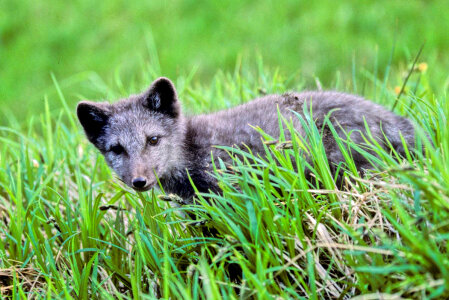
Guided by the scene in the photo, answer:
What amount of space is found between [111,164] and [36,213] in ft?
2.70

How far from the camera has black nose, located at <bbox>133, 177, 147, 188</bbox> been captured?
14.7ft

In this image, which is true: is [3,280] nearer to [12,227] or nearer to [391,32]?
[12,227]

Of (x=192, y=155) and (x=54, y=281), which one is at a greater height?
(x=192, y=155)

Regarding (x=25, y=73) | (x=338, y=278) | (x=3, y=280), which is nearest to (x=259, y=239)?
(x=338, y=278)

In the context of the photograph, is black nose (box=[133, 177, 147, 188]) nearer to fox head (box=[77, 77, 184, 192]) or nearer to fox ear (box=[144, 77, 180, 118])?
fox head (box=[77, 77, 184, 192])

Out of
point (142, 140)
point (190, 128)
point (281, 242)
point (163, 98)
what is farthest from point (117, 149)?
point (281, 242)

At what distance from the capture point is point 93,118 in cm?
525

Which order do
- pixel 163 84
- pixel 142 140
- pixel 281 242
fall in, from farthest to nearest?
pixel 163 84, pixel 142 140, pixel 281 242

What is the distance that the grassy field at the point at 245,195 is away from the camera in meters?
3.11

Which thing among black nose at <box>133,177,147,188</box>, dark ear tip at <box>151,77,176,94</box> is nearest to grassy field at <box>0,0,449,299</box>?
black nose at <box>133,177,147,188</box>

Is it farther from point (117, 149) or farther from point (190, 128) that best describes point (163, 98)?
point (117, 149)

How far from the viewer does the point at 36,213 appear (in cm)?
487

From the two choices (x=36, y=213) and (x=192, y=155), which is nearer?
(x=36, y=213)

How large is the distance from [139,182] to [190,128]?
1126 millimetres
